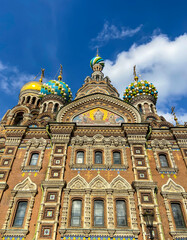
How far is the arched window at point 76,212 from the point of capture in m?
8.70

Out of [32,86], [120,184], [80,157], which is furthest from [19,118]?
[120,184]

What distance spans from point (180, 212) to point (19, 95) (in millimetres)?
19275

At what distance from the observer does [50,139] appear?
11648 millimetres

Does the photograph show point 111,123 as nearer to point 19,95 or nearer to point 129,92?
point 129,92

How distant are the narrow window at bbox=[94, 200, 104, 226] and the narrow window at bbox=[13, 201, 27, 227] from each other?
308 centimetres

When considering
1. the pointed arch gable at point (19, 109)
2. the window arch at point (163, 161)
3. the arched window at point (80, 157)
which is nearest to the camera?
the window arch at point (163, 161)

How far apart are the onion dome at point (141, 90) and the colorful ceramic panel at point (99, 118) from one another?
228 inches

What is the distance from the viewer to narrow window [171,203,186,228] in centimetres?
869

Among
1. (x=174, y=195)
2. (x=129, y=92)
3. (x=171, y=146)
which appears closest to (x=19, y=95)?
(x=129, y=92)

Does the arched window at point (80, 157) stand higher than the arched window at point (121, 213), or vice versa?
the arched window at point (80, 157)

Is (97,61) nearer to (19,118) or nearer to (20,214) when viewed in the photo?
(19,118)

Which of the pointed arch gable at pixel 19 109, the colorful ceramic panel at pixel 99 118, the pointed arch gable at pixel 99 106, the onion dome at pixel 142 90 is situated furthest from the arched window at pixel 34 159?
the onion dome at pixel 142 90

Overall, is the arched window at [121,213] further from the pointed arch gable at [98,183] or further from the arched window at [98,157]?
the arched window at [98,157]

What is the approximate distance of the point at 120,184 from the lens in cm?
970
